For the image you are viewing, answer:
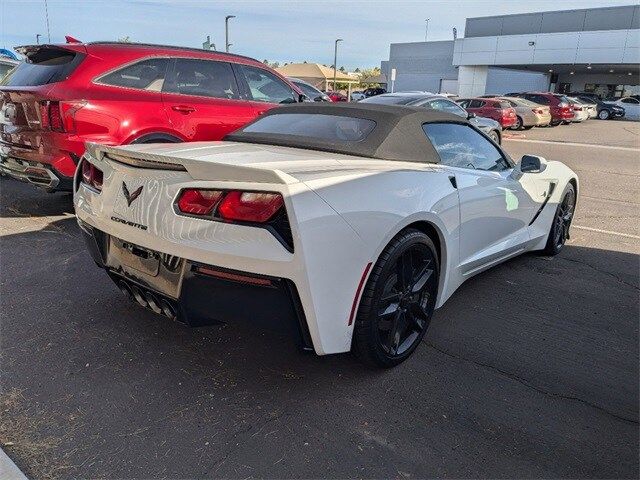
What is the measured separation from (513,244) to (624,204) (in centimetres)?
461

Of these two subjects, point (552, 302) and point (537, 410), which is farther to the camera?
point (552, 302)

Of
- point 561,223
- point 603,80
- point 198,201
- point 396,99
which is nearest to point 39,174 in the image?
point 198,201

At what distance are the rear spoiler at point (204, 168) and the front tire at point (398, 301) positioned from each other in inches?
27.4

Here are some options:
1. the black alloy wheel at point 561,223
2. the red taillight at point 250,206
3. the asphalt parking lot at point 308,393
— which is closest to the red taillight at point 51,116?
the asphalt parking lot at point 308,393

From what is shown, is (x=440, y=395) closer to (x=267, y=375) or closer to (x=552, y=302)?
(x=267, y=375)

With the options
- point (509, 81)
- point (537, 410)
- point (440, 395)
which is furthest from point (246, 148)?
point (509, 81)

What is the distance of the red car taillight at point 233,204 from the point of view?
210 cm

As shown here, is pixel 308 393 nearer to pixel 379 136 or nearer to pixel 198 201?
pixel 198 201

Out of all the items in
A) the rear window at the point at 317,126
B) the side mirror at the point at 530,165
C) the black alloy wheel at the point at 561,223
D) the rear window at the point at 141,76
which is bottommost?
the black alloy wheel at the point at 561,223

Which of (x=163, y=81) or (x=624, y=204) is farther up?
(x=163, y=81)

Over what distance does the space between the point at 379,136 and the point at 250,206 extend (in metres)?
1.18

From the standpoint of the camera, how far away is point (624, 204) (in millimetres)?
7406

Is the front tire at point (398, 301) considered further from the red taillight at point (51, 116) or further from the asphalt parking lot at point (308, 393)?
the red taillight at point (51, 116)

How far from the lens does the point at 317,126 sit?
3.38 metres
